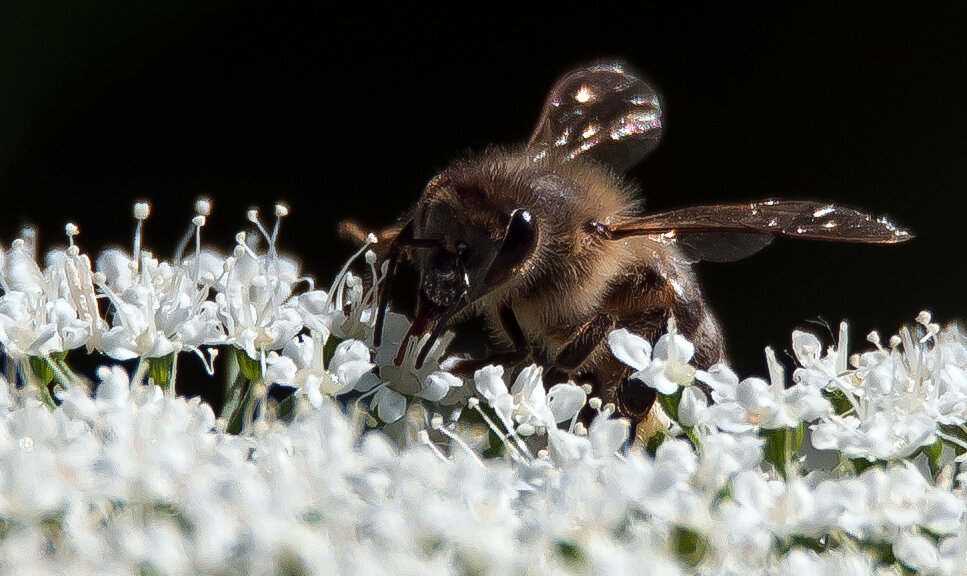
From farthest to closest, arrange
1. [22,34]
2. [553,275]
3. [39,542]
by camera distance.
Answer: [22,34] → [553,275] → [39,542]

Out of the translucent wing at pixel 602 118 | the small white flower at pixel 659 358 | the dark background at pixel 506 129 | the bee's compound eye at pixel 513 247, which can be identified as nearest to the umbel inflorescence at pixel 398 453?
the small white flower at pixel 659 358

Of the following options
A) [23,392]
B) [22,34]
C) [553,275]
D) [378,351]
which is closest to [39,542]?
[23,392]

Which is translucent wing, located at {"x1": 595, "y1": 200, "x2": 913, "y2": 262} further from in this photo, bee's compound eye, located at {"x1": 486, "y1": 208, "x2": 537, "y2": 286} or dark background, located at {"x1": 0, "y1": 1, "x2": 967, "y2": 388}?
dark background, located at {"x1": 0, "y1": 1, "x2": 967, "y2": 388}

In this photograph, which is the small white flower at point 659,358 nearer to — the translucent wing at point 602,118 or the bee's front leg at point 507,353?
the bee's front leg at point 507,353

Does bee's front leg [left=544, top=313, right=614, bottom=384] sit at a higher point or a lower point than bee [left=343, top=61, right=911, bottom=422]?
lower

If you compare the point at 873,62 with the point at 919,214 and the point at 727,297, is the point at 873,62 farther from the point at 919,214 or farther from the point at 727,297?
the point at 727,297

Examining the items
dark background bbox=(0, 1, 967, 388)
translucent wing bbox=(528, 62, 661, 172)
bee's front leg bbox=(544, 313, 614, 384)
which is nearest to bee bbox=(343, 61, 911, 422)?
bee's front leg bbox=(544, 313, 614, 384)
